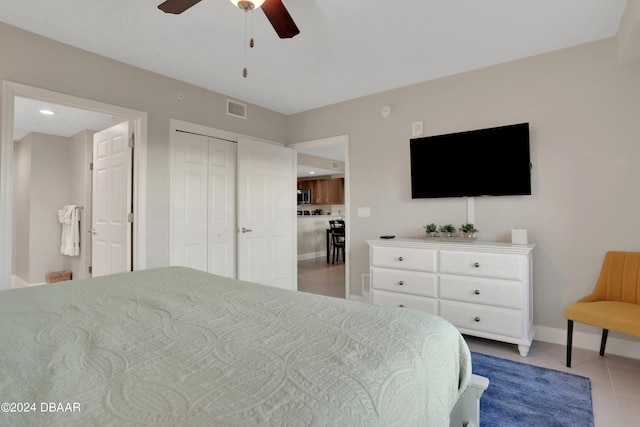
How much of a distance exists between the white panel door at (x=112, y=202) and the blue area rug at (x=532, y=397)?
10.4ft

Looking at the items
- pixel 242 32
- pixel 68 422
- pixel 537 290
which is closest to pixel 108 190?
pixel 242 32

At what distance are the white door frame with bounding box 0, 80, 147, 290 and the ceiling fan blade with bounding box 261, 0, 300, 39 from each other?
6.12ft

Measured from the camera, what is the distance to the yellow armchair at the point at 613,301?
2.16m

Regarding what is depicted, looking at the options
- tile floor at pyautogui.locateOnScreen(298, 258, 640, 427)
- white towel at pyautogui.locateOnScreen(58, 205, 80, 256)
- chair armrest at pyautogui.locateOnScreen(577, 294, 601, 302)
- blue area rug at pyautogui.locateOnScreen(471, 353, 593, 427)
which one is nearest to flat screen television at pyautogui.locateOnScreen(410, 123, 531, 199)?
chair armrest at pyautogui.locateOnScreen(577, 294, 601, 302)

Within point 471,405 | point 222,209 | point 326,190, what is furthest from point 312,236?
point 471,405

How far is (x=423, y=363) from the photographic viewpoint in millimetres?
947

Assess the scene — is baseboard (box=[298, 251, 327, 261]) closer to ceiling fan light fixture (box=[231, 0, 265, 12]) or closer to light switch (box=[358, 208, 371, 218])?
light switch (box=[358, 208, 371, 218])

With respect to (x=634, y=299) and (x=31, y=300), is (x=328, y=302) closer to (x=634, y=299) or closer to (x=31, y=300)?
(x=31, y=300)

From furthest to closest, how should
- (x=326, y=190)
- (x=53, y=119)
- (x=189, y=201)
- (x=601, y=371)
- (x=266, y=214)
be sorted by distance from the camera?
(x=326, y=190) < (x=53, y=119) < (x=266, y=214) < (x=189, y=201) < (x=601, y=371)

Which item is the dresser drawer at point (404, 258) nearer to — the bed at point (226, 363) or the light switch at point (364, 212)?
the light switch at point (364, 212)

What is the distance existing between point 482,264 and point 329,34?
2.28 m

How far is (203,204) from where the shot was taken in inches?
143

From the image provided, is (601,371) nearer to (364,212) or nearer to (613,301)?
(613,301)

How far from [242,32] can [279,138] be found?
2089mm
